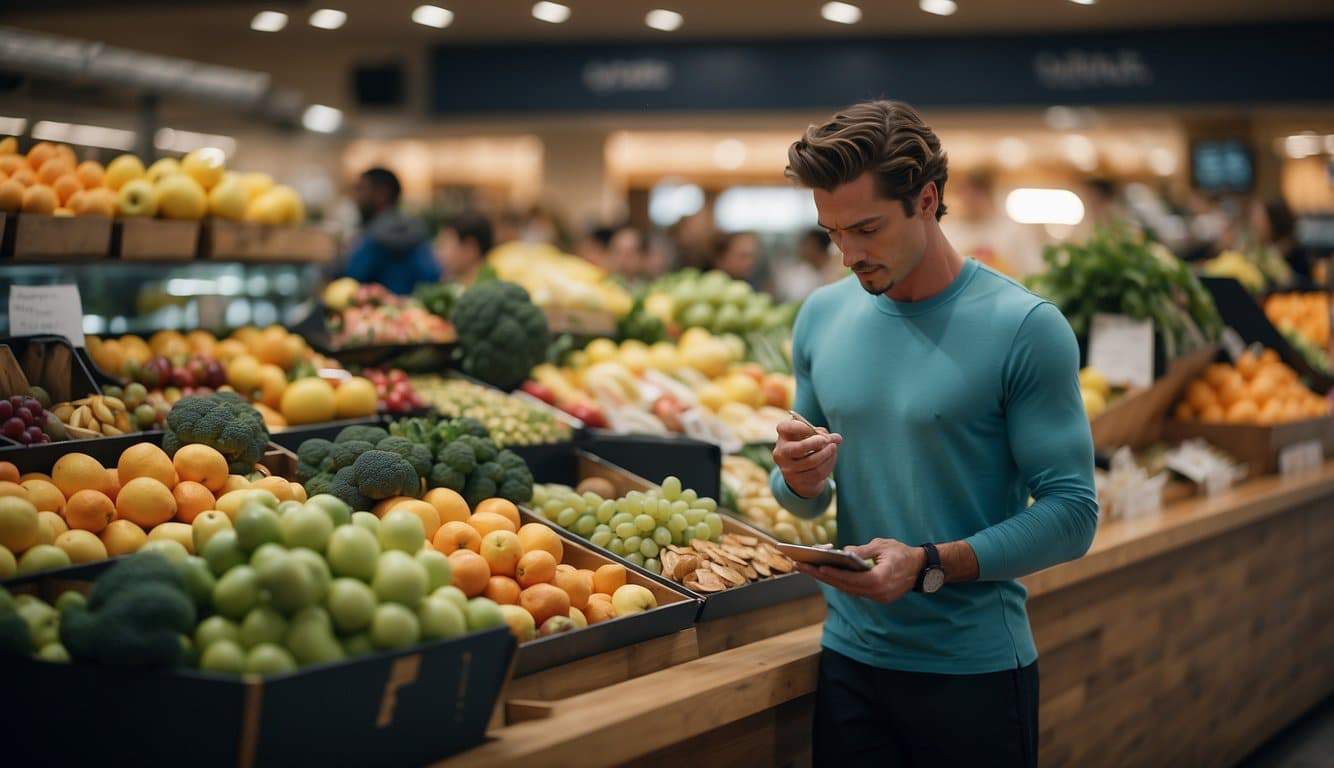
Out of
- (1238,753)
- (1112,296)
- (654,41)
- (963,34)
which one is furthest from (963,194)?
(1238,753)

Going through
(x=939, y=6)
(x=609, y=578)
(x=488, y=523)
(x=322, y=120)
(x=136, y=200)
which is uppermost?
(x=939, y=6)

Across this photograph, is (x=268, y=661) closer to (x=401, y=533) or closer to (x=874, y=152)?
(x=401, y=533)

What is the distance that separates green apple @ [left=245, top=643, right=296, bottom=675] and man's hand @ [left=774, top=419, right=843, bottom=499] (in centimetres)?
97

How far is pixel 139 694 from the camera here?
5.16 feet

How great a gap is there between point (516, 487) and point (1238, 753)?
3.36 meters

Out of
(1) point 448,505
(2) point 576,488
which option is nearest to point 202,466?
(1) point 448,505

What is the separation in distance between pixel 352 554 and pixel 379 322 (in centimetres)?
227

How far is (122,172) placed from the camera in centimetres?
353

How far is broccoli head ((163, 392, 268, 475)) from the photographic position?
2.47 metres

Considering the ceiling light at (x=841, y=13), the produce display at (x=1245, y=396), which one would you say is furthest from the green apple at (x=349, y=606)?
the ceiling light at (x=841, y=13)

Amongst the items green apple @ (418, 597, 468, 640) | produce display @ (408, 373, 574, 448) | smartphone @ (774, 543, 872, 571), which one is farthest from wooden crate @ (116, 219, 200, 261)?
smartphone @ (774, 543, 872, 571)

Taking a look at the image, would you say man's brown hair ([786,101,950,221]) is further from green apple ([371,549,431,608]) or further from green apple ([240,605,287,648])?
green apple ([240,605,287,648])

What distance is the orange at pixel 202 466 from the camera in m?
2.32

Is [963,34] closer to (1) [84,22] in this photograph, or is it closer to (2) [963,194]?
(2) [963,194]
